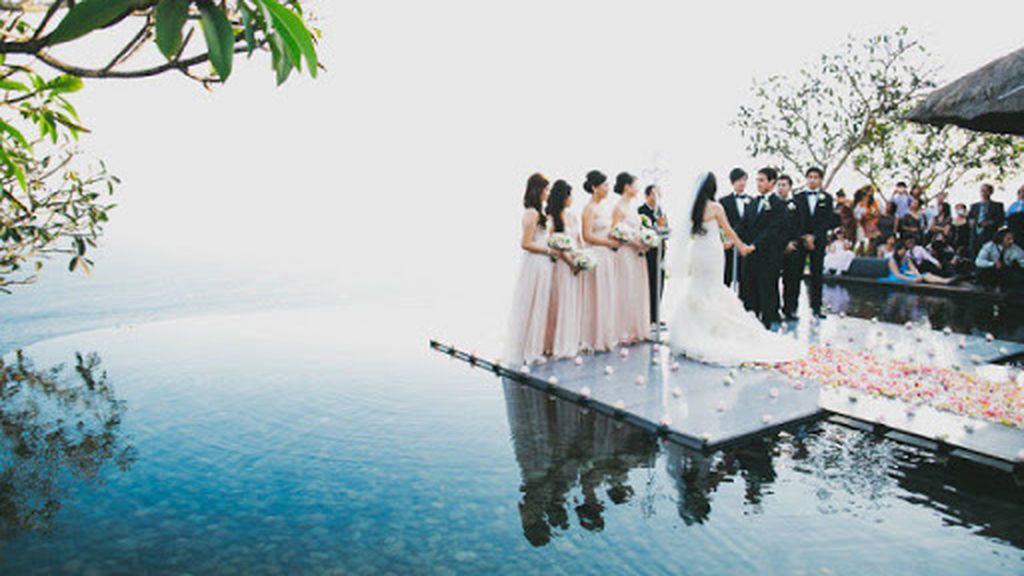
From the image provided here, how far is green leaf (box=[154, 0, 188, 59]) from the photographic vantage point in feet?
3.04

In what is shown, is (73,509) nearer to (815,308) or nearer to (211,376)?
(211,376)

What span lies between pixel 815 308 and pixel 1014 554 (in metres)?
7.43

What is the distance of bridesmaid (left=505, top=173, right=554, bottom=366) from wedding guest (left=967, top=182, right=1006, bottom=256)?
34.9 feet

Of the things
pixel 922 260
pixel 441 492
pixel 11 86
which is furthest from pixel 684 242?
pixel 922 260

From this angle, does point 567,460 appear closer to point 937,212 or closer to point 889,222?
point 889,222

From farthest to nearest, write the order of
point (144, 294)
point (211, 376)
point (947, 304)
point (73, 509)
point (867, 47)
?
1. point (867, 47)
2. point (144, 294)
3. point (947, 304)
4. point (211, 376)
5. point (73, 509)

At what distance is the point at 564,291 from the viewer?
7.54 m

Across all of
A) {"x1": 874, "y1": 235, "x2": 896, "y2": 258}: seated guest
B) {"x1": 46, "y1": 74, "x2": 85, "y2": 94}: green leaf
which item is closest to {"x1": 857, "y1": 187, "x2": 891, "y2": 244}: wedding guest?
{"x1": 874, "y1": 235, "x2": 896, "y2": 258}: seated guest

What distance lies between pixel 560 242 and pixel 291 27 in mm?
6325

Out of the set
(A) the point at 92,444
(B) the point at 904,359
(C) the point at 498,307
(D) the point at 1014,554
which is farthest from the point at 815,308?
(A) the point at 92,444

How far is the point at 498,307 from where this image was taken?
39.5ft

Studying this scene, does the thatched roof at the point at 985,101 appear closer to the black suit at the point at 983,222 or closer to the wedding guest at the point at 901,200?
the black suit at the point at 983,222

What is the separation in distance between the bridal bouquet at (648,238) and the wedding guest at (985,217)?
8.96 metres

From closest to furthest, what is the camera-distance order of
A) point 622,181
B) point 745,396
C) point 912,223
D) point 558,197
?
1. point 745,396
2. point 558,197
3. point 622,181
4. point 912,223
